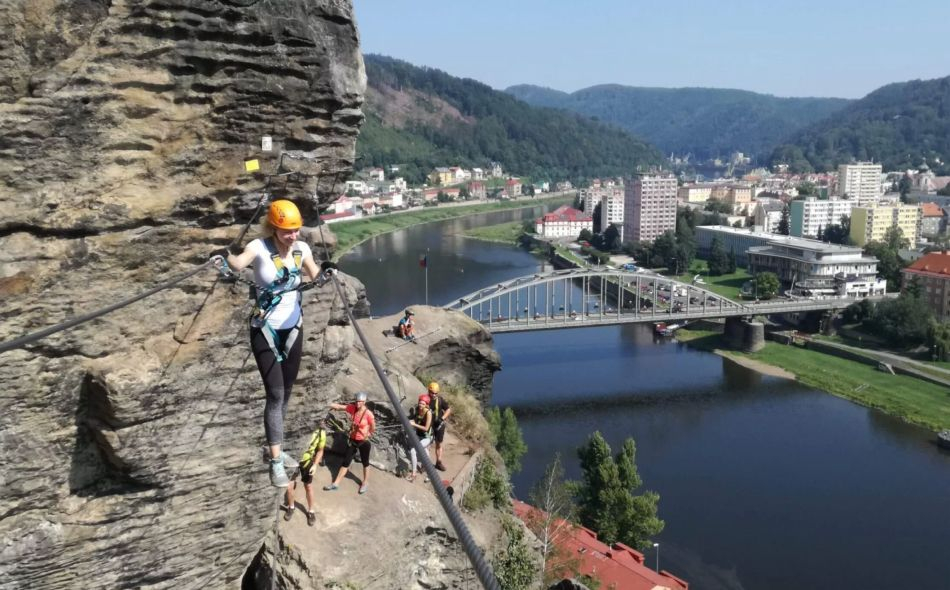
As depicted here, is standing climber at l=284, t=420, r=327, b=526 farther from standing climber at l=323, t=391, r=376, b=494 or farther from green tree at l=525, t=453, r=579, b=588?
green tree at l=525, t=453, r=579, b=588

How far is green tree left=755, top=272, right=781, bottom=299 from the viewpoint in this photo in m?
42.6

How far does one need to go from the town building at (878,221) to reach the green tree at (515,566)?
5663 cm

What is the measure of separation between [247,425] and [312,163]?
147 centimetres

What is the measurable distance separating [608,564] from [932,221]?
220 ft

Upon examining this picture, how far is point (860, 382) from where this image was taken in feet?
94.6

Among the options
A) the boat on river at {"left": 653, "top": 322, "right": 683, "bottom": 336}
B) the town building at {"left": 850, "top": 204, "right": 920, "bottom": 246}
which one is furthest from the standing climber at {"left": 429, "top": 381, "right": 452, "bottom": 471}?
the town building at {"left": 850, "top": 204, "right": 920, "bottom": 246}

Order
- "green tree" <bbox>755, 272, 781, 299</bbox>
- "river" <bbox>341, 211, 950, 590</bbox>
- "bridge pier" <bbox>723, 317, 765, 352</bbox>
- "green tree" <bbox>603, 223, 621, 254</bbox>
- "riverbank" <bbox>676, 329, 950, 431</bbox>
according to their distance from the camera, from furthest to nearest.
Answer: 1. "green tree" <bbox>603, 223, 621, 254</bbox>
2. "green tree" <bbox>755, 272, 781, 299</bbox>
3. "bridge pier" <bbox>723, 317, 765, 352</bbox>
4. "riverbank" <bbox>676, 329, 950, 431</bbox>
5. "river" <bbox>341, 211, 950, 590</bbox>

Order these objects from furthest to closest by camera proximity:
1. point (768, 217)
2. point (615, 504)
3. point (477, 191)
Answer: point (477, 191) < point (768, 217) < point (615, 504)

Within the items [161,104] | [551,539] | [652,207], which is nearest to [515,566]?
[551,539]

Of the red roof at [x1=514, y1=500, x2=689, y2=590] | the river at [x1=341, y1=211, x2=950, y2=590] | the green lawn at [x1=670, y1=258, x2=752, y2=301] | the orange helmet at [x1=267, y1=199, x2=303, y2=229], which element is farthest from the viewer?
the green lawn at [x1=670, y1=258, x2=752, y2=301]

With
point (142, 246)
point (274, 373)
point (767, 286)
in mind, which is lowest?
point (767, 286)

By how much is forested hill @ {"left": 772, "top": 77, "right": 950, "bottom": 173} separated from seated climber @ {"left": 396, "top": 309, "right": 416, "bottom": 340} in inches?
5059

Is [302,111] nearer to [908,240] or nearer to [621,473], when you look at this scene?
[621,473]

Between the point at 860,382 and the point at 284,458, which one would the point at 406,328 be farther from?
the point at 860,382
